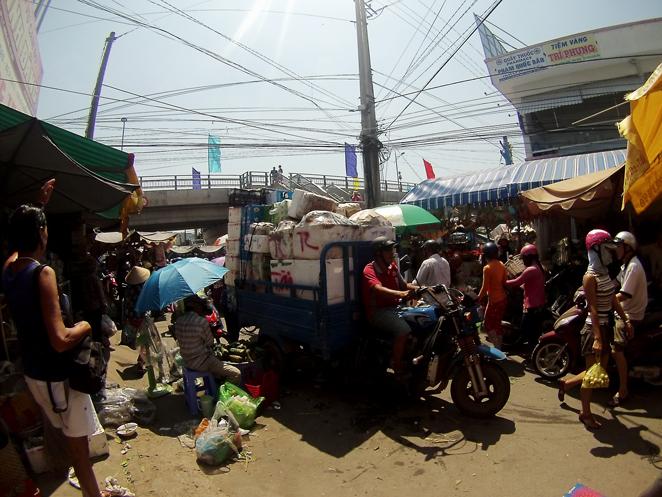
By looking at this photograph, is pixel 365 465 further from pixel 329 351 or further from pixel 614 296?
pixel 614 296

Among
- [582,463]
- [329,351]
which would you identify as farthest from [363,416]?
[582,463]

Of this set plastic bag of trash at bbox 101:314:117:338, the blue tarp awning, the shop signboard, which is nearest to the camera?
plastic bag of trash at bbox 101:314:117:338

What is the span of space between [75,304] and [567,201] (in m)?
7.49

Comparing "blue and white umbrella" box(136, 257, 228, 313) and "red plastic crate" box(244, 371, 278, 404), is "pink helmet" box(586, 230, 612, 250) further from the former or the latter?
"blue and white umbrella" box(136, 257, 228, 313)

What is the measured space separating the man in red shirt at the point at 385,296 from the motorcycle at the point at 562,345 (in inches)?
81.7

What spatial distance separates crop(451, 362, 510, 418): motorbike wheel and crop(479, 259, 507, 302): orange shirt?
6.34 ft

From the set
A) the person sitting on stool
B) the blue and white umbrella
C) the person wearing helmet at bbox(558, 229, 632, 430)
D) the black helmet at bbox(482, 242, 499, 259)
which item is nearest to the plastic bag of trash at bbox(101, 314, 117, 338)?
the blue and white umbrella

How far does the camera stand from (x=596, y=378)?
12.2ft

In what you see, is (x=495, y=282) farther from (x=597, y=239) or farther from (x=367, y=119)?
(x=367, y=119)

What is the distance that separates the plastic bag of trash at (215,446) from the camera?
138 inches

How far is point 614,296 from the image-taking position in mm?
3918

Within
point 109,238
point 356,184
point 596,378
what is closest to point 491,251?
point 596,378

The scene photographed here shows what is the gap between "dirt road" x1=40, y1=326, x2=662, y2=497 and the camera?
312 cm

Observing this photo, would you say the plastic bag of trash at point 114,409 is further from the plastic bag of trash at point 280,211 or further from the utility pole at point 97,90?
the utility pole at point 97,90
